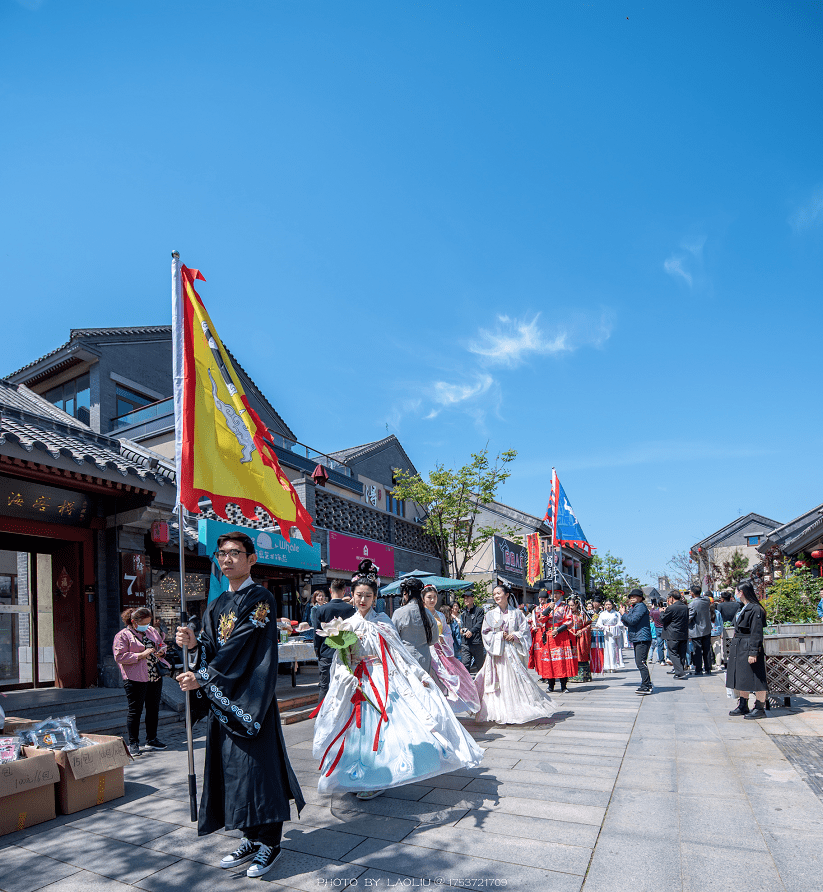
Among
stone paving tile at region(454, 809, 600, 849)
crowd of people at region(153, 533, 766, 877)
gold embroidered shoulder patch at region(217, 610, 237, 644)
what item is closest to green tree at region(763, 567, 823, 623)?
crowd of people at region(153, 533, 766, 877)

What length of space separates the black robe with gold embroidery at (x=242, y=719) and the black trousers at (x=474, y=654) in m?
8.87

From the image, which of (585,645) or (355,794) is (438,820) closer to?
(355,794)

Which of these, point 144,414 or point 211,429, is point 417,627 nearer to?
point 211,429

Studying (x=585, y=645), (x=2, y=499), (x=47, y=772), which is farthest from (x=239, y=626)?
(x=585, y=645)

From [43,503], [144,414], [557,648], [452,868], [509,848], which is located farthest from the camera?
[144,414]

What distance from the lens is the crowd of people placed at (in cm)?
347

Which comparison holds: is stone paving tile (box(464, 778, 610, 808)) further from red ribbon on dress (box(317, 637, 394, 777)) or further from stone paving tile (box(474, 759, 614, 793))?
red ribbon on dress (box(317, 637, 394, 777))

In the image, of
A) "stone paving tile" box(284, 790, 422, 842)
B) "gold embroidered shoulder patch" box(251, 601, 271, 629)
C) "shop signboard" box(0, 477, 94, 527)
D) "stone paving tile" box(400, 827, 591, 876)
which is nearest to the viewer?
"stone paving tile" box(400, 827, 591, 876)

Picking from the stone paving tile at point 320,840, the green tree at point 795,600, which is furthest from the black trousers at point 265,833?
the green tree at point 795,600

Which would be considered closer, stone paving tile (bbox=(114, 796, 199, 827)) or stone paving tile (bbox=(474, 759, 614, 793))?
stone paving tile (bbox=(114, 796, 199, 827))

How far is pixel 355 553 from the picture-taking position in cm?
1870

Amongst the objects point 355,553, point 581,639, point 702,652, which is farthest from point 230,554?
point 355,553

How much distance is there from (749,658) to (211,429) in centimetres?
692

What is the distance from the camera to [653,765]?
5.44 metres
